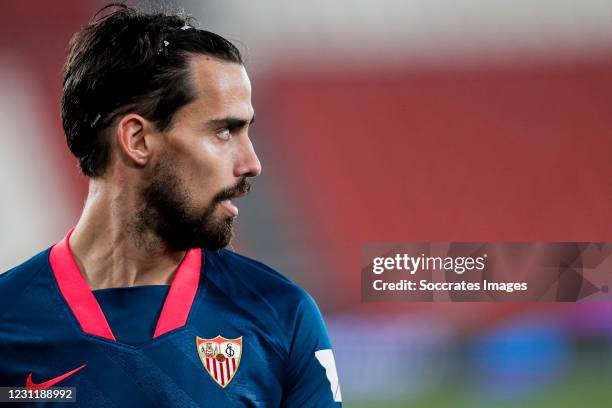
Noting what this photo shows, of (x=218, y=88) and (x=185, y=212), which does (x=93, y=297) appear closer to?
(x=185, y=212)

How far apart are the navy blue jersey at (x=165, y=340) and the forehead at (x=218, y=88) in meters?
0.31

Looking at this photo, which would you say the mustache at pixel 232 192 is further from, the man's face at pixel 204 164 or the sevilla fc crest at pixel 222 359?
the sevilla fc crest at pixel 222 359

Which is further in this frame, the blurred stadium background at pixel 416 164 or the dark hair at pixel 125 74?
the blurred stadium background at pixel 416 164

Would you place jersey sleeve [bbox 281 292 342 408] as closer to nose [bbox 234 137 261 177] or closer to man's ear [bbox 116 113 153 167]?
nose [bbox 234 137 261 177]

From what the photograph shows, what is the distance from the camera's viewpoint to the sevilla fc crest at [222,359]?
60.5 inches

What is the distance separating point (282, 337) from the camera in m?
1.57

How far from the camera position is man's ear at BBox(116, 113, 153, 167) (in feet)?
5.09

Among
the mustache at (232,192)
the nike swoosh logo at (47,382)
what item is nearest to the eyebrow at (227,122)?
the mustache at (232,192)

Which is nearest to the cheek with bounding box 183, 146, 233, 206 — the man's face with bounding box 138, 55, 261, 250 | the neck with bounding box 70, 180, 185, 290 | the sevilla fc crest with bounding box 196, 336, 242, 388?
the man's face with bounding box 138, 55, 261, 250

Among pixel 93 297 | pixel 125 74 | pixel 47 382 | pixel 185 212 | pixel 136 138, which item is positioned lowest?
pixel 47 382

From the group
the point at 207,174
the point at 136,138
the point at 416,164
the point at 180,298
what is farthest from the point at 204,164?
the point at 416,164

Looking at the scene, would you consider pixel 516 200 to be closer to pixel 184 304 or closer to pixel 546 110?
pixel 546 110

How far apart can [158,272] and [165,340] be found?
5.4 inches

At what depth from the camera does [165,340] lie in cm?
155
